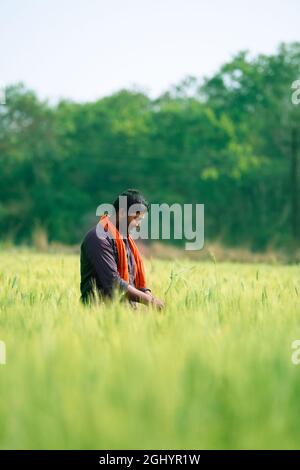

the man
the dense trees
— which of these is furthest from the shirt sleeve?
the dense trees

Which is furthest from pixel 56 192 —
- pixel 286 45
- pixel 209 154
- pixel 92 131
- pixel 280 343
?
pixel 280 343

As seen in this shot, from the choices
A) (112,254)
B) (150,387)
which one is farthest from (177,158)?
(150,387)

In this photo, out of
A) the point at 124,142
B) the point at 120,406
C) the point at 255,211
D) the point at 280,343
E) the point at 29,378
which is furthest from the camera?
the point at 124,142

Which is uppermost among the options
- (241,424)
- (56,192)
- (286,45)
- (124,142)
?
(286,45)

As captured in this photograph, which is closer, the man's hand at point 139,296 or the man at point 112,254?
the man's hand at point 139,296

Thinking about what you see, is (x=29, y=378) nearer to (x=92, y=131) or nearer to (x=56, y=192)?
(x=56, y=192)

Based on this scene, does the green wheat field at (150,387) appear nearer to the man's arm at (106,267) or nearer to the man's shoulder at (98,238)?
the man's arm at (106,267)

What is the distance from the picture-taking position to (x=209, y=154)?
132ft

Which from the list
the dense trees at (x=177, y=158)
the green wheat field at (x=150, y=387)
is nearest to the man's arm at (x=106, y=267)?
the green wheat field at (x=150, y=387)

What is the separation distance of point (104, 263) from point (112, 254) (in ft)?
0.47

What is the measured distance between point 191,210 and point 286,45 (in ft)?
34.9

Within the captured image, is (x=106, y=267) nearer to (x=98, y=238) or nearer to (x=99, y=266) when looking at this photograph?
(x=99, y=266)

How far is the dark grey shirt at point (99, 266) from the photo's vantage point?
17.1ft

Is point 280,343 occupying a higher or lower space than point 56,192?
lower
